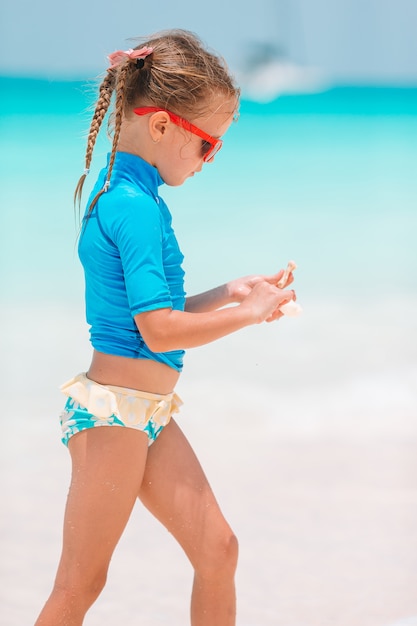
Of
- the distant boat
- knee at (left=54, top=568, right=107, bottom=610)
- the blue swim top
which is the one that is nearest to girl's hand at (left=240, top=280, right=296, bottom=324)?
the blue swim top

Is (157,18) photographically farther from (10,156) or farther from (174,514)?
(174,514)

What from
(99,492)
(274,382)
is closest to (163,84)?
(99,492)

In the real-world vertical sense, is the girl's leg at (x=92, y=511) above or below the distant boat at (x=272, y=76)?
below

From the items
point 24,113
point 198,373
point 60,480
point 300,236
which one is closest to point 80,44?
point 24,113

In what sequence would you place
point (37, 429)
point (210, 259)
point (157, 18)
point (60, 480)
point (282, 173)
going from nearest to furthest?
point (60, 480) → point (37, 429) → point (210, 259) → point (282, 173) → point (157, 18)

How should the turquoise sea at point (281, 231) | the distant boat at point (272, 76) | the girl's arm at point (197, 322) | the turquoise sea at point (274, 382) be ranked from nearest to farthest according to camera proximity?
1. the girl's arm at point (197, 322)
2. the turquoise sea at point (274, 382)
3. the turquoise sea at point (281, 231)
4. the distant boat at point (272, 76)

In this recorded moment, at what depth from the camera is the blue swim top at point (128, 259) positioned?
177 cm

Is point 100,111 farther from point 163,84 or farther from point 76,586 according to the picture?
point 76,586

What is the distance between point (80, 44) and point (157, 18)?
5.32ft

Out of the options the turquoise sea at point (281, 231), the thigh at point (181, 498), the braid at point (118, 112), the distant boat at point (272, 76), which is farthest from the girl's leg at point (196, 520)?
the distant boat at point (272, 76)

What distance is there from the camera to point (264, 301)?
1830 mm

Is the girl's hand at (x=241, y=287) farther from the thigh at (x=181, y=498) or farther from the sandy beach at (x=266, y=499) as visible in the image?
the sandy beach at (x=266, y=499)

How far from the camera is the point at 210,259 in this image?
256 inches

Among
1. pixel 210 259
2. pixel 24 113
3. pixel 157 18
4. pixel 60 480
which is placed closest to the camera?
pixel 60 480
